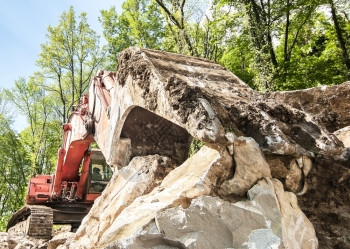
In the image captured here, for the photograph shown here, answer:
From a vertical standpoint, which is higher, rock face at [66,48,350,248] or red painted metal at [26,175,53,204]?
rock face at [66,48,350,248]

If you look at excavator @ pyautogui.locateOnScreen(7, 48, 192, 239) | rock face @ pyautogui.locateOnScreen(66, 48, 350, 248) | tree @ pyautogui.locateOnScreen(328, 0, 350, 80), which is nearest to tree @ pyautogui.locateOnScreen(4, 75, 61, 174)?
excavator @ pyautogui.locateOnScreen(7, 48, 192, 239)

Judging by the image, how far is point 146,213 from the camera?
2498mm

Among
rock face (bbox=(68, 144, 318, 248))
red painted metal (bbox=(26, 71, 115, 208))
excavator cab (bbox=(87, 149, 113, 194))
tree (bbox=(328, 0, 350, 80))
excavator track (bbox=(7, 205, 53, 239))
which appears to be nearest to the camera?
rock face (bbox=(68, 144, 318, 248))

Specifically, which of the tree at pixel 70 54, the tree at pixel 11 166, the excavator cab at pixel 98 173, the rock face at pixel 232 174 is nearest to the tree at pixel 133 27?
the tree at pixel 70 54

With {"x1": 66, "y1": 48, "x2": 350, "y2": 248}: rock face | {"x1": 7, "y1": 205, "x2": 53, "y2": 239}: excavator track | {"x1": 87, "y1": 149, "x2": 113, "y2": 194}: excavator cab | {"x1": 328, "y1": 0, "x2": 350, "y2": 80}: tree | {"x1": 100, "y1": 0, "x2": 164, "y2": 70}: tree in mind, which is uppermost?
{"x1": 100, "y1": 0, "x2": 164, "y2": 70}: tree

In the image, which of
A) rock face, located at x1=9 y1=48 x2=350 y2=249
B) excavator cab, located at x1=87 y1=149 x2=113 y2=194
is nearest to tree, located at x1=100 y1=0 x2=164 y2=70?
excavator cab, located at x1=87 y1=149 x2=113 y2=194

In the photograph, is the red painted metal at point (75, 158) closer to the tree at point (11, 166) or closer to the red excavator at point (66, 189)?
the red excavator at point (66, 189)

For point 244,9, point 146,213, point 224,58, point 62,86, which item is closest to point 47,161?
point 62,86

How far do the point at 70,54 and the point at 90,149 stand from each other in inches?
745

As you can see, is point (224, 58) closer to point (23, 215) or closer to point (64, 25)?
point (23, 215)

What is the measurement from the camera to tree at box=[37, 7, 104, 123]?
25141mm

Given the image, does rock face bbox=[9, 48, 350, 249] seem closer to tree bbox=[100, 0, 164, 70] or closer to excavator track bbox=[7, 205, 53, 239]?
excavator track bbox=[7, 205, 53, 239]

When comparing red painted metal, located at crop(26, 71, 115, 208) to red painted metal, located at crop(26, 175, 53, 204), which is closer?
red painted metal, located at crop(26, 71, 115, 208)

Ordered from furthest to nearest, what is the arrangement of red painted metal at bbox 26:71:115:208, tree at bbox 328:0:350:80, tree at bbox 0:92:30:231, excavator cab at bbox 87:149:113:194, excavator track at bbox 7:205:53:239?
tree at bbox 0:92:30:231 → tree at bbox 328:0:350:80 → excavator cab at bbox 87:149:113:194 → excavator track at bbox 7:205:53:239 → red painted metal at bbox 26:71:115:208
